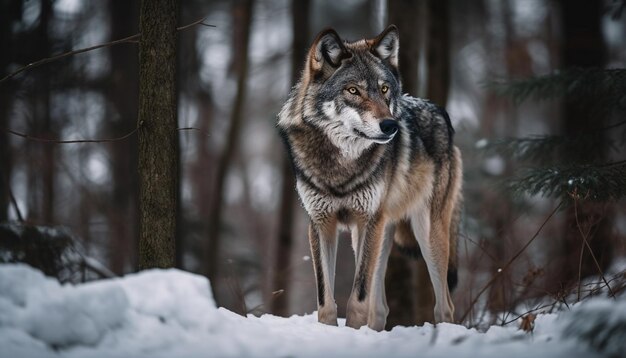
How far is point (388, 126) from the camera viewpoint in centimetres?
385

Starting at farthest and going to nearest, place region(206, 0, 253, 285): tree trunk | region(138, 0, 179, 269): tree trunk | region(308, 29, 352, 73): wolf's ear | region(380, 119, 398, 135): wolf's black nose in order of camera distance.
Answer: region(206, 0, 253, 285): tree trunk → region(308, 29, 352, 73): wolf's ear → region(380, 119, 398, 135): wolf's black nose → region(138, 0, 179, 269): tree trunk

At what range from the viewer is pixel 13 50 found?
7.50m

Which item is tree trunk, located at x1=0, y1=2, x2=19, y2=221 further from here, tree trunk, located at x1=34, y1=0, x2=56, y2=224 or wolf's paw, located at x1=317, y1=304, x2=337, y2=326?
wolf's paw, located at x1=317, y1=304, x2=337, y2=326

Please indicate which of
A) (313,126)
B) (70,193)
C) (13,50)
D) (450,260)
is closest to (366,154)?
(313,126)

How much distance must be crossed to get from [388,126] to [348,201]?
733 millimetres

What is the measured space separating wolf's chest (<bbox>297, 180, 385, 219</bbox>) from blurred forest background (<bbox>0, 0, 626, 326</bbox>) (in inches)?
36.7

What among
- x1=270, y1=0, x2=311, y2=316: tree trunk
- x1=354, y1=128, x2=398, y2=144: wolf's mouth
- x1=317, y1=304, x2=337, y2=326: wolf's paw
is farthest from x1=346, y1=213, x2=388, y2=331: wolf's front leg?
x1=270, y1=0, x2=311, y2=316: tree trunk

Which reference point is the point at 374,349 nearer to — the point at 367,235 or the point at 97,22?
the point at 367,235

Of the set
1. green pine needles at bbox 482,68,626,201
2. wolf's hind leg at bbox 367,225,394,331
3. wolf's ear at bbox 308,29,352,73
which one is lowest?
wolf's hind leg at bbox 367,225,394,331

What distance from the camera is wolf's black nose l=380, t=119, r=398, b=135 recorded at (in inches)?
151

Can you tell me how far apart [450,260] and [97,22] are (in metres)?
11.2

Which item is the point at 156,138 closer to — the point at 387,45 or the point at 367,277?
the point at 367,277

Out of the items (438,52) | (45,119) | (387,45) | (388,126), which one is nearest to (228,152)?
(45,119)

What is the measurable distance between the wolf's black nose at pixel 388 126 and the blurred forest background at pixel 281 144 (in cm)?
137
